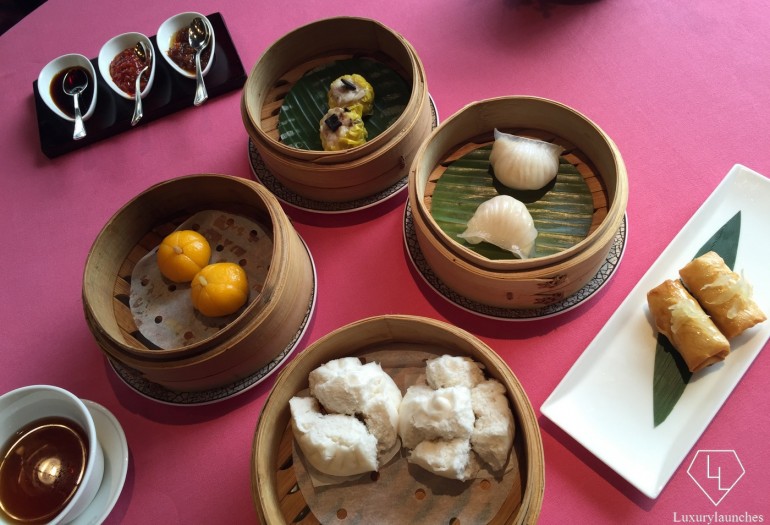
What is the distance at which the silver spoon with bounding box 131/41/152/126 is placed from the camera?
198 cm

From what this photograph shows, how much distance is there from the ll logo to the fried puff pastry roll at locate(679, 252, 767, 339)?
28 centimetres

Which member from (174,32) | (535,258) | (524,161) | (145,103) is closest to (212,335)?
(535,258)

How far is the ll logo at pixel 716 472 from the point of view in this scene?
1300 millimetres

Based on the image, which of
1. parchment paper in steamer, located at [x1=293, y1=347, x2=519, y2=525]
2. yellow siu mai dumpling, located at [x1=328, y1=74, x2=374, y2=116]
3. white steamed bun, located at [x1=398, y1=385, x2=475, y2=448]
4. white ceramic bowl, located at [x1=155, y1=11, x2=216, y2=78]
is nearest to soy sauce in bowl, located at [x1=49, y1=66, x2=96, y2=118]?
white ceramic bowl, located at [x1=155, y1=11, x2=216, y2=78]

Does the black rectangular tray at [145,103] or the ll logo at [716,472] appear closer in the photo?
the ll logo at [716,472]

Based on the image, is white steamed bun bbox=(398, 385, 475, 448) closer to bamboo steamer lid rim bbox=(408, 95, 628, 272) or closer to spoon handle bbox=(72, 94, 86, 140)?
bamboo steamer lid rim bbox=(408, 95, 628, 272)

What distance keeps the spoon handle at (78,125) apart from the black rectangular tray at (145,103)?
6 cm

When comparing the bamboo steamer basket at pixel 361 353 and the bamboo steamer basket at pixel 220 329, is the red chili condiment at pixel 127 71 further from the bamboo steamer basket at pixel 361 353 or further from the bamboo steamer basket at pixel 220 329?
the bamboo steamer basket at pixel 361 353

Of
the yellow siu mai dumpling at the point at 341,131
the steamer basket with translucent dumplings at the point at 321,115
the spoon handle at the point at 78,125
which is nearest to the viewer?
the steamer basket with translucent dumplings at the point at 321,115

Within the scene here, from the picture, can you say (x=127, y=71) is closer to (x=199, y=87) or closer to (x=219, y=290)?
(x=199, y=87)

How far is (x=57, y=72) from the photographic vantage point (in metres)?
2.13

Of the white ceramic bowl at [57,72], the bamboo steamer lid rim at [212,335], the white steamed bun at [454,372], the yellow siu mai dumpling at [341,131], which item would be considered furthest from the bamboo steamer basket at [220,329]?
the white ceramic bowl at [57,72]

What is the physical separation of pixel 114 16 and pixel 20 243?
1080 millimetres

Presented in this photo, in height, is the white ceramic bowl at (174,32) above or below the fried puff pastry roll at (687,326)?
above
